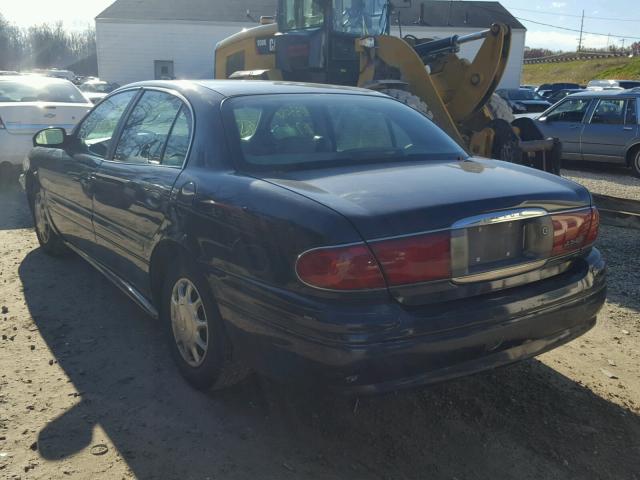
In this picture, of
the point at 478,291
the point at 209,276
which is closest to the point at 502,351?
the point at 478,291

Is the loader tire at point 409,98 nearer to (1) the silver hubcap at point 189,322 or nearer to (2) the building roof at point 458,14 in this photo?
(1) the silver hubcap at point 189,322

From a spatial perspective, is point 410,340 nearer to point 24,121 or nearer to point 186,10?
point 24,121

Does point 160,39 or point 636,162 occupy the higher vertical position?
point 160,39

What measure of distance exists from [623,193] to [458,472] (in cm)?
848

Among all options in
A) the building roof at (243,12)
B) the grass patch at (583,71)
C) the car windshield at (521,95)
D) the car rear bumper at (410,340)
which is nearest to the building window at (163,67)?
the building roof at (243,12)

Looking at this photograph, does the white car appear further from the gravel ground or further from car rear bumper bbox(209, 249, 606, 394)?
the gravel ground

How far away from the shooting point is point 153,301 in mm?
3736

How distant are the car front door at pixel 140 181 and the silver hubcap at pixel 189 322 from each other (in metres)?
0.36

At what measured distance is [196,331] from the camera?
3305 mm

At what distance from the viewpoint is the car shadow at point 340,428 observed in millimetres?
2770

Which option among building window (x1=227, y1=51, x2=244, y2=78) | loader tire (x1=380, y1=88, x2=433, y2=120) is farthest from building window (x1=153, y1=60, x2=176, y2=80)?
loader tire (x1=380, y1=88, x2=433, y2=120)

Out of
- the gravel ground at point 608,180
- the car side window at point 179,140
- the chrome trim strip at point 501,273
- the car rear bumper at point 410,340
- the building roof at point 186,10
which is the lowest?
the gravel ground at point 608,180

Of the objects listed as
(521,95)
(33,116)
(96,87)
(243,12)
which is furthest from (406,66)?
(243,12)

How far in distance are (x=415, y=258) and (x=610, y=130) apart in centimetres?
1097
